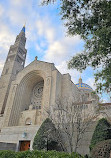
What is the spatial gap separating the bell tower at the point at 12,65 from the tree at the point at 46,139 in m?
18.5

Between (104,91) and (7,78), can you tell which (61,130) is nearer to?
(104,91)

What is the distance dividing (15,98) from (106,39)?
2147cm

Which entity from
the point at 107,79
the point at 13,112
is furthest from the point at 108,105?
the point at 13,112

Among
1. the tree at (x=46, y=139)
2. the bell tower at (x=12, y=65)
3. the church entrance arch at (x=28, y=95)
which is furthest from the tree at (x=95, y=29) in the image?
the bell tower at (x=12, y=65)

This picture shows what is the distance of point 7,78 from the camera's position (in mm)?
31078

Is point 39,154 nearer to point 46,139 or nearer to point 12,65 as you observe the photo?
point 46,139

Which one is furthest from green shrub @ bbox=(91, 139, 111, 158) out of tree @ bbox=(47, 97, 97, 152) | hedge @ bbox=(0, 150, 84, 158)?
tree @ bbox=(47, 97, 97, 152)

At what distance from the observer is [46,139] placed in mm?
10383

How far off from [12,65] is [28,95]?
30.0ft

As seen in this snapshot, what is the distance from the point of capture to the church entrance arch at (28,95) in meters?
24.1

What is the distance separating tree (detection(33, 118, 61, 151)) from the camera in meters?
10.2

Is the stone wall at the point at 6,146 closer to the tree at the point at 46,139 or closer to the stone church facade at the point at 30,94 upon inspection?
the stone church facade at the point at 30,94

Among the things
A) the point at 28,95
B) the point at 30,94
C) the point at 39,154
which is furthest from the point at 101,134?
the point at 30,94

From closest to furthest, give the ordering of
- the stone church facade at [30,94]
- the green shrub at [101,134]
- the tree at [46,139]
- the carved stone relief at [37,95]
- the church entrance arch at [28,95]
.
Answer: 1. the green shrub at [101,134]
2. the tree at [46,139]
3. the stone church facade at [30,94]
4. the church entrance arch at [28,95]
5. the carved stone relief at [37,95]
